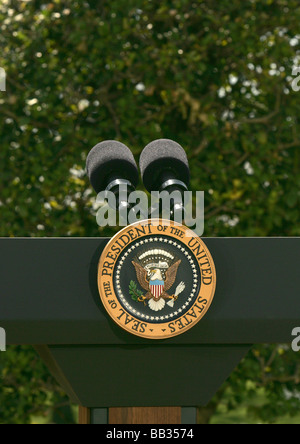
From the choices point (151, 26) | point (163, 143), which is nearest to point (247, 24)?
point (151, 26)

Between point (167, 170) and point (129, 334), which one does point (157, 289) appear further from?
point (167, 170)

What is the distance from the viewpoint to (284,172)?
5539 mm

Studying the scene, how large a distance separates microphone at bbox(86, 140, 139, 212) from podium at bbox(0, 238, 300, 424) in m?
0.30

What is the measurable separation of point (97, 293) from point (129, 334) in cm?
23

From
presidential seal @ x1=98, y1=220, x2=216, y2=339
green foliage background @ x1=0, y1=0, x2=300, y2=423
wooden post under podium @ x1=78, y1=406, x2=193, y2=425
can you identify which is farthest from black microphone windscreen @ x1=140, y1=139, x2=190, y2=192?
green foliage background @ x1=0, y1=0, x2=300, y2=423

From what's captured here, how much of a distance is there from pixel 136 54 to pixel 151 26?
336 mm

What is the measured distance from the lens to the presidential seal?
3.08 meters

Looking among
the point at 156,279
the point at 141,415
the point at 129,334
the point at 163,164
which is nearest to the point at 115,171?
the point at 163,164

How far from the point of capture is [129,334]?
3.14 m

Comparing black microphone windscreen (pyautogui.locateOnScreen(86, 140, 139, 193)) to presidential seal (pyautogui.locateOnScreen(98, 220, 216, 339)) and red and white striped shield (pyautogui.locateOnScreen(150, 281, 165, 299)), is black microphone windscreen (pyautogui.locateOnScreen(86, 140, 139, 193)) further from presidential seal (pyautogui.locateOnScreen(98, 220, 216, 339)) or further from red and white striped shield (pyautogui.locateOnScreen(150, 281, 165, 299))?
red and white striped shield (pyautogui.locateOnScreen(150, 281, 165, 299))

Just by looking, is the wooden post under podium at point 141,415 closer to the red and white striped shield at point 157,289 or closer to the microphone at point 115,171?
the red and white striped shield at point 157,289

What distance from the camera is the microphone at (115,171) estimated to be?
332cm

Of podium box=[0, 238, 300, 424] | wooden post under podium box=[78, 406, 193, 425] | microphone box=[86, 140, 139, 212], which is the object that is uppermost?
microphone box=[86, 140, 139, 212]
